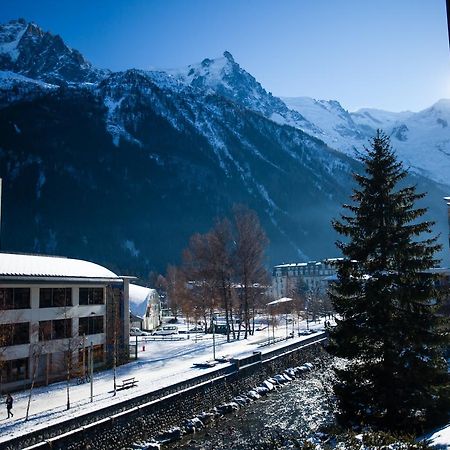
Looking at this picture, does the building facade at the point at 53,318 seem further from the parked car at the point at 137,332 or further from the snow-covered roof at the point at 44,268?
the parked car at the point at 137,332

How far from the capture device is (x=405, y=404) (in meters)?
20.2

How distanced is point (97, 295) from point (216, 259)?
22.0 m

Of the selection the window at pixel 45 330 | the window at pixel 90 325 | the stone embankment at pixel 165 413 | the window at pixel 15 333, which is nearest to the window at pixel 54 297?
the window at pixel 45 330

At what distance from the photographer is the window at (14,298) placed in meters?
36.5

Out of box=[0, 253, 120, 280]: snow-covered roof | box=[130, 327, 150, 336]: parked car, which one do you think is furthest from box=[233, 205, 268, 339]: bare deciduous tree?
box=[0, 253, 120, 280]: snow-covered roof

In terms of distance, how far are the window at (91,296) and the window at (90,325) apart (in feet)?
4.85

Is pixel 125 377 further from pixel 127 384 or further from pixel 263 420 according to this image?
pixel 263 420

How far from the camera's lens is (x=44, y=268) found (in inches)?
1640

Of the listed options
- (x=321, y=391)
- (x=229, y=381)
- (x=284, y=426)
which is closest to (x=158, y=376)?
(x=229, y=381)

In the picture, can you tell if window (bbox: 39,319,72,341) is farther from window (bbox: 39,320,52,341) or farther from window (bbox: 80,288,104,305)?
window (bbox: 80,288,104,305)

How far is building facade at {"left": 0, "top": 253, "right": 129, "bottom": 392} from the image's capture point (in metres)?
36.8

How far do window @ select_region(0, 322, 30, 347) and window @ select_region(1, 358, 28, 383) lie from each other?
4.71 ft

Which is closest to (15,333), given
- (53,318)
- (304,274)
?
(53,318)

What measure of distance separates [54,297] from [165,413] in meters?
15.4
